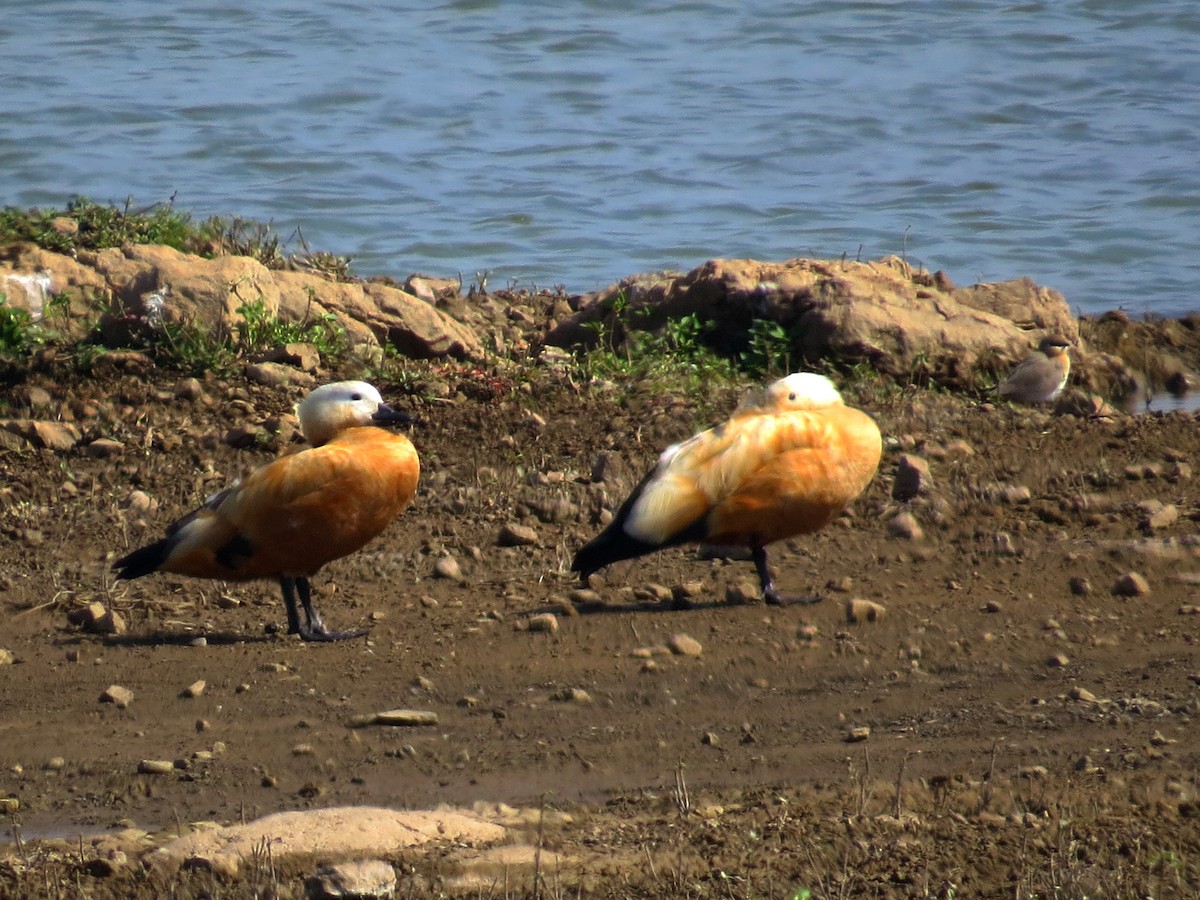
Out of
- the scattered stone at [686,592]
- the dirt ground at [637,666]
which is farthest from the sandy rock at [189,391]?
the scattered stone at [686,592]

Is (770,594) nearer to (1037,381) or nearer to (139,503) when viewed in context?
(139,503)

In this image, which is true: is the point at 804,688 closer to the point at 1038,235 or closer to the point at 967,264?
the point at 967,264

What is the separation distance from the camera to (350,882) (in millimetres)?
4059

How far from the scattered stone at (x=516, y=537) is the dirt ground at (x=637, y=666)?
5 cm

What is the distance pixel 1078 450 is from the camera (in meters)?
8.00

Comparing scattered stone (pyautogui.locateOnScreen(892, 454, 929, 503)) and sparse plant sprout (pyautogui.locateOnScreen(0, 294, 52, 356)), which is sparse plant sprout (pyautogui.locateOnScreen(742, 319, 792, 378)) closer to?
scattered stone (pyautogui.locateOnScreen(892, 454, 929, 503))

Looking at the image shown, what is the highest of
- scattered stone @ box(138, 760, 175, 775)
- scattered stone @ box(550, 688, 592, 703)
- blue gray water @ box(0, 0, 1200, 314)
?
scattered stone @ box(138, 760, 175, 775)

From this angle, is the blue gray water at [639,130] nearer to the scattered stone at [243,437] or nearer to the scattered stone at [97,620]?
the scattered stone at [243,437]

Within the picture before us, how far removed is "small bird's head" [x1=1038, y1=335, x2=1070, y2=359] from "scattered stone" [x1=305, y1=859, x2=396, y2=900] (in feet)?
18.4

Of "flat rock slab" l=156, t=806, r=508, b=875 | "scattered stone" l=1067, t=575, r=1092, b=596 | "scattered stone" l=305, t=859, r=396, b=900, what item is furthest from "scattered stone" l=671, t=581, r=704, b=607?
"scattered stone" l=305, t=859, r=396, b=900

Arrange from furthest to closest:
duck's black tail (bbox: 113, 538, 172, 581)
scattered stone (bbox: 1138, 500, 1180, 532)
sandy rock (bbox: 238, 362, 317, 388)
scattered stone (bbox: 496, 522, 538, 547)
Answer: sandy rock (bbox: 238, 362, 317, 388)
scattered stone (bbox: 496, 522, 538, 547)
scattered stone (bbox: 1138, 500, 1180, 532)
duck's black tail (bbox: 113, 538, 172, 581)

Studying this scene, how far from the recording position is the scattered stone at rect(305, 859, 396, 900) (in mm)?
4043

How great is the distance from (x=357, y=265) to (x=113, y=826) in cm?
851

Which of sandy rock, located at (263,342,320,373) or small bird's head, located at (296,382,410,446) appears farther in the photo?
sandy rock, located at (263,342,320,373)
